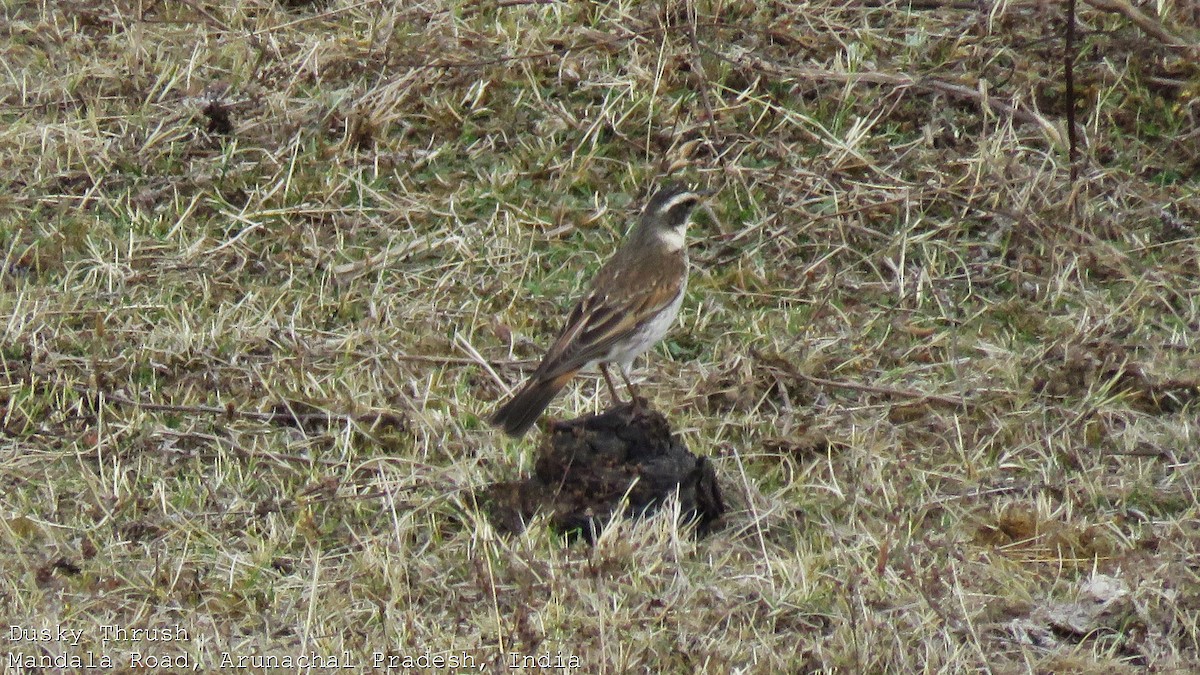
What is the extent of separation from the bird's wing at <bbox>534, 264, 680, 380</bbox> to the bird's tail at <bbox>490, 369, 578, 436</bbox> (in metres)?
0.04

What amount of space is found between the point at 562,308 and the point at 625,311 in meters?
1.42

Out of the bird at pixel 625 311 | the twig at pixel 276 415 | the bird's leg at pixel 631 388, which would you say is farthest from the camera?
the twig at pixel 276 415

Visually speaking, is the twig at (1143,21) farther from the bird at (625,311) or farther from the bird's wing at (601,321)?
the bird's wing at (601,321)

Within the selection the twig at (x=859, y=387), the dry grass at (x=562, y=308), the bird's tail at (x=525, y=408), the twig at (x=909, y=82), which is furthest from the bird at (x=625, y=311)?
the twig at (x=909, y=82)

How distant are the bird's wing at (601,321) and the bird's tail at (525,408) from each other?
4cm

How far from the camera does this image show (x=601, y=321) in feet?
24.3

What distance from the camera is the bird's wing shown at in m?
7.09

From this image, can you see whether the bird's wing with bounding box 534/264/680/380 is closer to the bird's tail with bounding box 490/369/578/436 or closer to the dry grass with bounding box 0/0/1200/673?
the bird's tail with bounding box 490/369/578/436

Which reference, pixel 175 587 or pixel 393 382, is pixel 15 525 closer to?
pixel 175 587

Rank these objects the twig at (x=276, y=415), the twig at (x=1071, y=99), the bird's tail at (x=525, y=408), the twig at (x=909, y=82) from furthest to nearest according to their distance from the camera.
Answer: the twig at (x=909, y=82)
the twig at (x=1071, y=99)
the twig at (x=276, y=415)
the bird's tail at (x=525, y=408)

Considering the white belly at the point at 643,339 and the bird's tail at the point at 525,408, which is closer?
the bird's tail at the point at 525,408

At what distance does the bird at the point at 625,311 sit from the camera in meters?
6.97

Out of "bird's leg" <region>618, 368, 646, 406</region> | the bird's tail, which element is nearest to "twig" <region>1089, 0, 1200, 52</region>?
"bird's leg" <region>618, 368, 646, 406</region>

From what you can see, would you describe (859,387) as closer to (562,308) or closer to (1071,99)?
(562,308)
